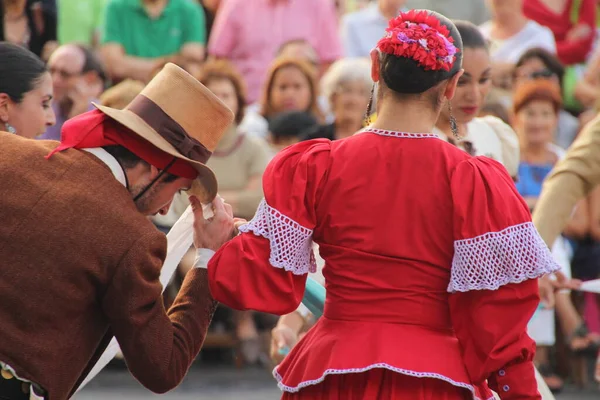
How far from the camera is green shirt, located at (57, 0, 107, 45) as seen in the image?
9.46 metres

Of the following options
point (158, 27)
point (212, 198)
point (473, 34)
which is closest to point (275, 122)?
point (158, 27)

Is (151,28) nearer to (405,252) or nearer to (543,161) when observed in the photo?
(543,161)

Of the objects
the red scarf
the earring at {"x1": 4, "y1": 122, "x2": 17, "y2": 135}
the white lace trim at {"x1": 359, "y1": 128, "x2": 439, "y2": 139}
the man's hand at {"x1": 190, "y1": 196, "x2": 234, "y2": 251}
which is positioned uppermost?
the white lace trim at {"x1": 359, "y1": 128, "x2": 439, "y2": 139}

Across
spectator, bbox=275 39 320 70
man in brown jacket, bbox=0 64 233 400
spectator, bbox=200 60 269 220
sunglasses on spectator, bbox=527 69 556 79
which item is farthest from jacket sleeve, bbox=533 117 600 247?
spectator, bbox=275 39 320 70

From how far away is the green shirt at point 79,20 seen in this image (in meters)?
9.46

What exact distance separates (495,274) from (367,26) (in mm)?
6617

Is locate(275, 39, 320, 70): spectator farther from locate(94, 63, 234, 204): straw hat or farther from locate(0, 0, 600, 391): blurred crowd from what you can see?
locate(94, 63, 234, 204): straw hat

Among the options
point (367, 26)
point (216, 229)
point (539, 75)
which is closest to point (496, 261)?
point (216, 229)

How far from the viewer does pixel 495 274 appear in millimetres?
3391

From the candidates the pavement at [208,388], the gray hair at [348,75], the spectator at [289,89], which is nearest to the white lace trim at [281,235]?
the pavement at [208,388]

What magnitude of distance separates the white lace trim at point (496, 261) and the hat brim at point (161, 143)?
79 centimetres

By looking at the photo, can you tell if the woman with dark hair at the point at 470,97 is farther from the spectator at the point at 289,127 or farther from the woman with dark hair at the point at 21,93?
the spectator at the point at 289,127

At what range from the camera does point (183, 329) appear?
12.0 ft

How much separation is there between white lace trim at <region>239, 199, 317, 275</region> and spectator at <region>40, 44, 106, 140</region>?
4751mm
